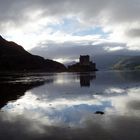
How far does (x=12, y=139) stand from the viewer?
1786 cm

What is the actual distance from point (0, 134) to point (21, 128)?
228cm

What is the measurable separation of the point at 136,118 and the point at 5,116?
40.0 ft

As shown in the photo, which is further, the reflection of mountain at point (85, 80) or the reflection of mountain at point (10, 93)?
the reflection of mountain at point (85, 80)

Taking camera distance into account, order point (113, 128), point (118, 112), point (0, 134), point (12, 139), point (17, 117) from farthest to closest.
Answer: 1. point (118, 112)
2. point (17, 117)
3. point (113, 128)
4. point (0, 134)
5. point (12, 139)

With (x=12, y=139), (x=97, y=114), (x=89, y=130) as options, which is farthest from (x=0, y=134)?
(x=97, y=114)

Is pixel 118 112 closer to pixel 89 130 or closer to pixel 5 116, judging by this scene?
pixel 89 130

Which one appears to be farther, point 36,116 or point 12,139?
point 36,116

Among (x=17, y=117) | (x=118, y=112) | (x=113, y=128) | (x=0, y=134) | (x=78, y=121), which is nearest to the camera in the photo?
(x=0, y=134)

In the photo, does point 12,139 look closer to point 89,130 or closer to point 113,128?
point 89,130

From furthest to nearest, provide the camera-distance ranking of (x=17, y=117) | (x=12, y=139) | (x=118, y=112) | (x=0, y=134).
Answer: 1. (x=118, y=112)
2. (x=17, y=117)
3. (x=0, y=134)
4. (x=12, y=139)

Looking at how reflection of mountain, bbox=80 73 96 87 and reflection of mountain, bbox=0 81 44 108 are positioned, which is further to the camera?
reflection of mountain, bbox=80 73 96 87

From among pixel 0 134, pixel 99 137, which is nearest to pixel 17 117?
pixel 0 134

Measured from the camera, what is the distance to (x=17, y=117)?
1040 inches

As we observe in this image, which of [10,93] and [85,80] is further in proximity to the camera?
[85,80]
